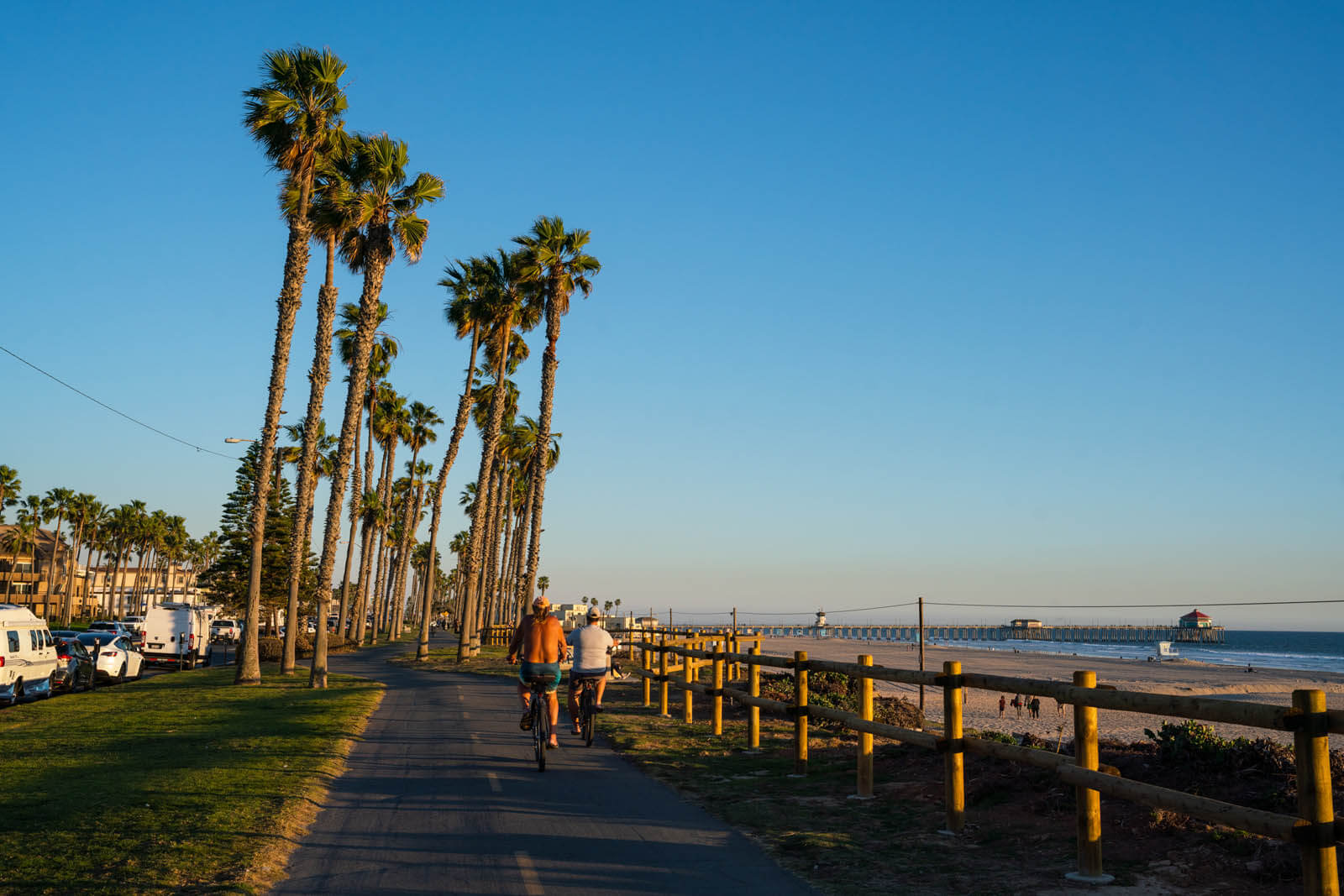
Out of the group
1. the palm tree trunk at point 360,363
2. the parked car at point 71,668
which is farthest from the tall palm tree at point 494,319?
the parked car at point 71,668

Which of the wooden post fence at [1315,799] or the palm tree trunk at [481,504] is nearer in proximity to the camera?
the wooden post fence at [1315,799]

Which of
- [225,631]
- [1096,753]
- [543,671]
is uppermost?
[543,671]

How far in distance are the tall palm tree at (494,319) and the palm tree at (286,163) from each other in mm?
11467

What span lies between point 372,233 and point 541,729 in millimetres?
22241

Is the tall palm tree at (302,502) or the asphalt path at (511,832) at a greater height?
the tall palm tree at (302,502)

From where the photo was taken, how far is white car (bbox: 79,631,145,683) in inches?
1303

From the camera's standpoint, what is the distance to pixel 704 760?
1359cm

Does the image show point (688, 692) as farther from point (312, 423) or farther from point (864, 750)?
point (312, 423)

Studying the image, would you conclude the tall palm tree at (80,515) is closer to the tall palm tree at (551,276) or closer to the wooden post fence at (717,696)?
the tall palm tree at (551,276)

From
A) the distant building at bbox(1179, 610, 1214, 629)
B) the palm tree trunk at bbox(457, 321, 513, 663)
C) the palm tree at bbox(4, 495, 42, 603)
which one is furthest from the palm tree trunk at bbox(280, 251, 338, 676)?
the distant building at bbox(1179, 610, 1214, 629)

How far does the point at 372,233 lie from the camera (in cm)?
3103

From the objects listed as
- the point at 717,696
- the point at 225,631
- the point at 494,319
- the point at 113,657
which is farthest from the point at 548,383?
the point at 225,631

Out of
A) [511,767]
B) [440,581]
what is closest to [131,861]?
[511,767]

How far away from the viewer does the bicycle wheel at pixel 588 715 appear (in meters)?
15.2
